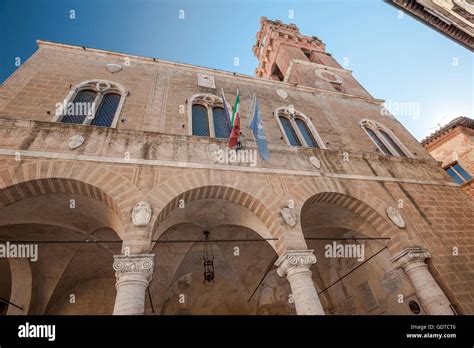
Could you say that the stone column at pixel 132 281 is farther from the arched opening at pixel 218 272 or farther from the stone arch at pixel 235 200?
the arched opening at pixel 218 272

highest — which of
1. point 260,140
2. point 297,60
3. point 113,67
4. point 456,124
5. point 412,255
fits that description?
point 297,60

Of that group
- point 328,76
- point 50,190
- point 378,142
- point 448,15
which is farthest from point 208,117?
point 328,76

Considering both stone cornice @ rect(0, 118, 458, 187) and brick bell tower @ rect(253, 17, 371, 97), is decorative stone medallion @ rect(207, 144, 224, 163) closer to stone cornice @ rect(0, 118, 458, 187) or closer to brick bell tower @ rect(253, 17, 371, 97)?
stone cornice @ rect(0, 118, 458, 187)

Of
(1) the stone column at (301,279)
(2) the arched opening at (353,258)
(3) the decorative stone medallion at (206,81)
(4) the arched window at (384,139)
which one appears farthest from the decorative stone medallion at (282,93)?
(1) the stone column at (301,279)

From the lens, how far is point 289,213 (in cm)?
624

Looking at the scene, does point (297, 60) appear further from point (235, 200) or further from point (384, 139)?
point (235, 200)

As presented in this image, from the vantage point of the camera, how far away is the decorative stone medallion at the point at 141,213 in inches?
203

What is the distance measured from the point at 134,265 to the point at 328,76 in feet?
50.3

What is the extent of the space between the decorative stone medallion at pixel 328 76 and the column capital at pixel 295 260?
41.9ft

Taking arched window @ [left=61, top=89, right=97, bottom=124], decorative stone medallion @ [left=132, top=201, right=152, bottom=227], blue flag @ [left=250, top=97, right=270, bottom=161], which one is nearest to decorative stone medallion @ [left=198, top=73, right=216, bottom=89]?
blue flag @ [left=250, top=97, right=270, bottom=161]

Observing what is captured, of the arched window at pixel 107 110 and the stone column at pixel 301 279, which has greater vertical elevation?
the arched window at pixel 107 110
